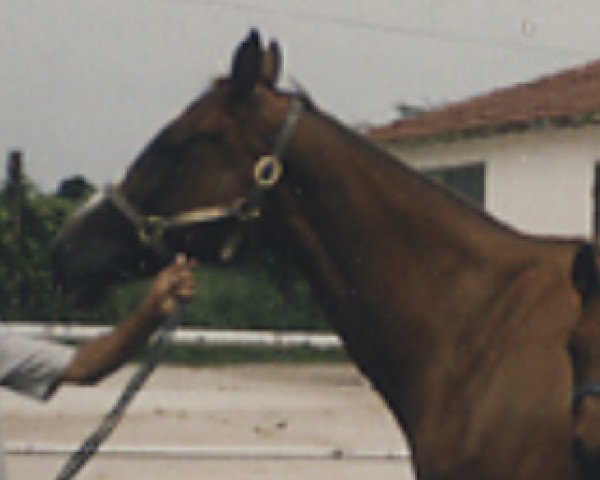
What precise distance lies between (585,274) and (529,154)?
1293 centimetres

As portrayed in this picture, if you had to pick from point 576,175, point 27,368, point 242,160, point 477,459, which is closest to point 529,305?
point 477,459

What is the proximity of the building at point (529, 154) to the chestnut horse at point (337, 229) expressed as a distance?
10.1 metres

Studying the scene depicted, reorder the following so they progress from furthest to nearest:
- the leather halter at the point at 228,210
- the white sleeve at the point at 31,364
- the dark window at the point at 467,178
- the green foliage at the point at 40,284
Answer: the dark window at the point at 467,178, the green foliage at the point at 40,284, the leather halter at the point at 228,210, the white sleeve at the point at 31,364

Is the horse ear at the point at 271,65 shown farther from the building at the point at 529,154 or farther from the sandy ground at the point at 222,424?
the building at the point at 529,154

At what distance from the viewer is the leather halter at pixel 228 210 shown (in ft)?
11.2

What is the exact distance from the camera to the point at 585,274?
3053 mm

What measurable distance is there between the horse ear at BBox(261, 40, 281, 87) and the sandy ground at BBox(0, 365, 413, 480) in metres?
3.28

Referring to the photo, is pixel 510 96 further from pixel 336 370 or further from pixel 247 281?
pixel 247 281

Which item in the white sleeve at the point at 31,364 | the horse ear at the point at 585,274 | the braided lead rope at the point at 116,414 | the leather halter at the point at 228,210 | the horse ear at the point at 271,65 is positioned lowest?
the braided lead rope at the point at 116,414

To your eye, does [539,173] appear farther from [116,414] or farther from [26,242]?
[116,414]

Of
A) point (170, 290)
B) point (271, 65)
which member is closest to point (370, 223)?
point (271, 65)

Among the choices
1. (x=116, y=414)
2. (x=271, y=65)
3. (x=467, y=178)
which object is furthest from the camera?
(x=467, y=178)

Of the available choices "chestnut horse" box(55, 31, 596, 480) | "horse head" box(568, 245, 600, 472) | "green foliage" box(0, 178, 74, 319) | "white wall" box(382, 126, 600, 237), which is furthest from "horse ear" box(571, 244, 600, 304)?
"green foliage" box(0, 178, 74, 319)

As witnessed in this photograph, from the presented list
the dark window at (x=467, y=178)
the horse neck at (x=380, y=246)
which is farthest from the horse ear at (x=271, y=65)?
the dark window at (x=467, y=178)
